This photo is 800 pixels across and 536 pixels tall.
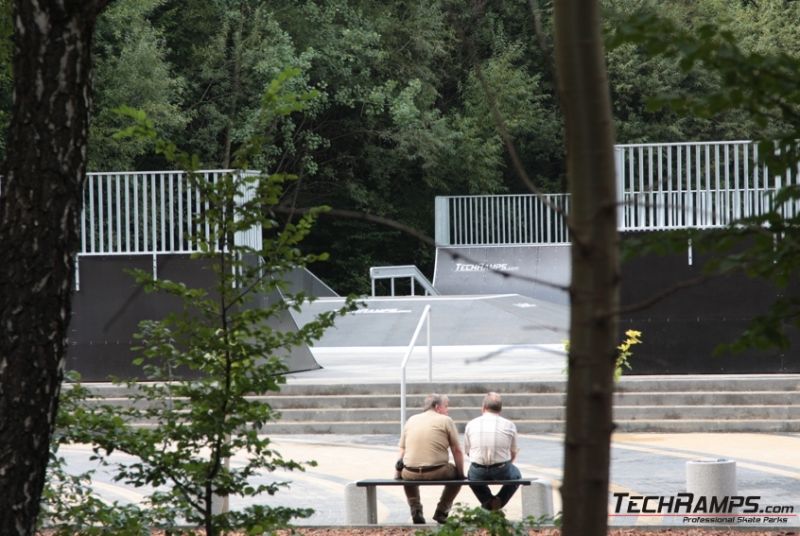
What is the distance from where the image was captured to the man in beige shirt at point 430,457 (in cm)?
990

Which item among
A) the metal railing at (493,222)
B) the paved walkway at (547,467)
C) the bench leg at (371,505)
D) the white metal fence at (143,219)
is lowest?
the paved walkway at (547,467)

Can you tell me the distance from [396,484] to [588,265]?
7.53 m

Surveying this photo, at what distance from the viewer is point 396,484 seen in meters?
9.66

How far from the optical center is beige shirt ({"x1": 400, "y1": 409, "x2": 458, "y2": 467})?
9938 millimetres

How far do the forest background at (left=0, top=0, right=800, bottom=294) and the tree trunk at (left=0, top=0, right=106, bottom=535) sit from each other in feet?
86.0

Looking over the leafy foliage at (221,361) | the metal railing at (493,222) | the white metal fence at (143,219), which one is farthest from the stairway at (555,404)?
the metal railing at (493,222)

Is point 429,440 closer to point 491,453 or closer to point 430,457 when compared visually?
point 430,457

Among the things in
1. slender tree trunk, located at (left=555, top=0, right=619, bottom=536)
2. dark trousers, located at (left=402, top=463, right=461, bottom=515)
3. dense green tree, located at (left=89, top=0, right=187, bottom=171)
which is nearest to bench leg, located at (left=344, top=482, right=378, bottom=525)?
dark trousers, located at (left=402, top=463, right=461, bottom=515)

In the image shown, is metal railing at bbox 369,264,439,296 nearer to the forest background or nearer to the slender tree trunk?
the forest background

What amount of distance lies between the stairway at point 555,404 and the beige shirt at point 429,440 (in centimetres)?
639

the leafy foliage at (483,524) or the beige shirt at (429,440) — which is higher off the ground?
the beige shirt at (429,440)

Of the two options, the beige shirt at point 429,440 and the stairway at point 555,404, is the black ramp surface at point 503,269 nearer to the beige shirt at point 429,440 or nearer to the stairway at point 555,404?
the stairway at point 555,404

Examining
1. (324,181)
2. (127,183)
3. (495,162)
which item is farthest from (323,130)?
(127,183)

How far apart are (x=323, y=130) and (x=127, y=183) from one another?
21.0 m
